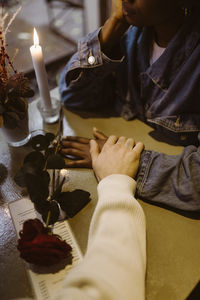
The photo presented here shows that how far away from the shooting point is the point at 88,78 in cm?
90

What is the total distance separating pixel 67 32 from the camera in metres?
2.64

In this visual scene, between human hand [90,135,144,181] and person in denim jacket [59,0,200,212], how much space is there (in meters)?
0.02

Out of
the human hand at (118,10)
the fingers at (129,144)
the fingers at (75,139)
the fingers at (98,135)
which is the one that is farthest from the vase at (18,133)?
the human hand at (118,10)

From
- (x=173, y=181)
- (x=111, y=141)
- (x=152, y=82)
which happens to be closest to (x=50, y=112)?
(x=111, y=141)

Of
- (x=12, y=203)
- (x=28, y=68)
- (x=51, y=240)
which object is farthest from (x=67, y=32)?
(x=51, y=240)

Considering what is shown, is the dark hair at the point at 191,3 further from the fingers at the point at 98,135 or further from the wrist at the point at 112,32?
the fingers at the point at 98,135

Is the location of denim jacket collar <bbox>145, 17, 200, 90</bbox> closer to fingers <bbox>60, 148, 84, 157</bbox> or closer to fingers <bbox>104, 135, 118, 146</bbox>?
fingers <bbox>104, 135, 118, 146</bbox>

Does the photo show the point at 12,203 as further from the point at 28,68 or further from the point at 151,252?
the point at 28,68

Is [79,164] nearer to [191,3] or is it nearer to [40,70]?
[40,70]

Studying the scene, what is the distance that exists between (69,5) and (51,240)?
237 cm

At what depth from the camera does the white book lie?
Answer: 0.53m

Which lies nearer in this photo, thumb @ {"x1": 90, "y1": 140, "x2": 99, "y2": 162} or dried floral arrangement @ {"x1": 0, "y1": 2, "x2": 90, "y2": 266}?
dried floral arrangement @ {"x1": 0, "y1": 2, "x2": 90, "y2": 266}

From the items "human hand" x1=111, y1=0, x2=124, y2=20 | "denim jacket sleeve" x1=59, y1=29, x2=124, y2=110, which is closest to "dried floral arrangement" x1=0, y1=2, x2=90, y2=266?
"denim jacket sleeve" x1=59, y1=29, x2=124, y2=110

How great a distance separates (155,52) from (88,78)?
9.9 inches
